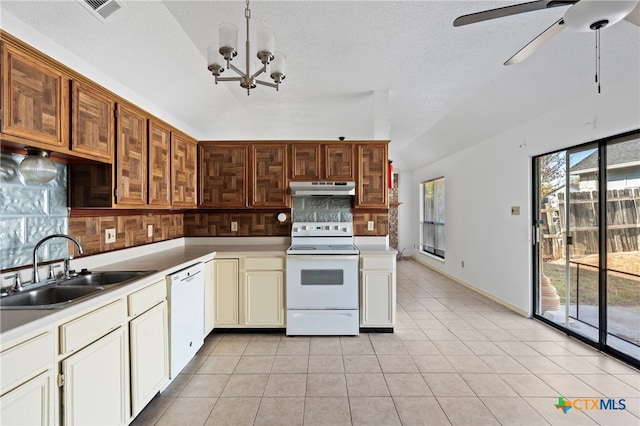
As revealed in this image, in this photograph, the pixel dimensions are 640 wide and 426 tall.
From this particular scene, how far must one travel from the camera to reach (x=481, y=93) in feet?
10.8

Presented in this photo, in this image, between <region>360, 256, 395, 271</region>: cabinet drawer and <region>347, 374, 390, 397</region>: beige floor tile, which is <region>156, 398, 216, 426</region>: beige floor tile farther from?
<region>360, 256, 395, 271</region>: cabinet drawer

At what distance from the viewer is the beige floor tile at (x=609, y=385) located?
2.02m

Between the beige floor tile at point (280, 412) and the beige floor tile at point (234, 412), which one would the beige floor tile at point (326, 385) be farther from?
the beige floor tile at point (234, 412)

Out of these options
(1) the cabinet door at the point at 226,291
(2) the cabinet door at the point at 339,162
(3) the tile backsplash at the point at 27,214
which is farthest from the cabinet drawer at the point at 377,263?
(3) the tile backsplash at the point at 27,214

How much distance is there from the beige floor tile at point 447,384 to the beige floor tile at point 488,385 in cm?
5

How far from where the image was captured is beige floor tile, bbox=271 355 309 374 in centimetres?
235

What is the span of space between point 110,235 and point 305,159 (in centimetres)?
206

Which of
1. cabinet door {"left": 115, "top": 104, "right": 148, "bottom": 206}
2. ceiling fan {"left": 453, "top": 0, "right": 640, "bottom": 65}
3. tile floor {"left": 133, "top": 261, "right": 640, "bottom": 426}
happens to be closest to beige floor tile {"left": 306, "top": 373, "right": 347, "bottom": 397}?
tile floor {"left": 133, "top": 261, "right": 640, "bottom": 426}

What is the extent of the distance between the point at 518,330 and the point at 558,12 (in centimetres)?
299

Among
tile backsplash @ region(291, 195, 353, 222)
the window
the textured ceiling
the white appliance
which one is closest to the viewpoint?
the textured ceiling

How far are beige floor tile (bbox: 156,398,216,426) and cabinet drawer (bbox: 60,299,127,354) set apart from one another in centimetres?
76

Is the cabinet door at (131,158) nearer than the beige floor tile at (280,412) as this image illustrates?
No

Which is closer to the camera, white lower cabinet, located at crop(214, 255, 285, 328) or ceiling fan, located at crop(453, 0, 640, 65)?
ceiling fan, located at crop(453, 0, 640, 65)

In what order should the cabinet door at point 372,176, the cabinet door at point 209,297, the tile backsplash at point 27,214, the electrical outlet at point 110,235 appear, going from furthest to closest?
the cabinet door at point 372,176 < the cabinet door at point 209,297 < the electrical outlet at point 110,235 < the tile backsplash at point 27,214
